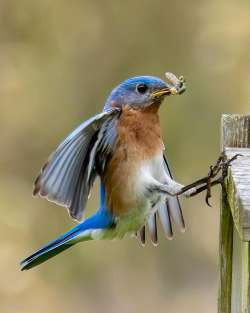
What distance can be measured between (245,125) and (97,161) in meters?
0.70

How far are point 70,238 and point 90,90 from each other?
14.1 feet

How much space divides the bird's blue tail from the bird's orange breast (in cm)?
7

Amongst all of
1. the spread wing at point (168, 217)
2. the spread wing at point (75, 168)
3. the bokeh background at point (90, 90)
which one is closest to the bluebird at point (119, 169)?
the spread wing at point (75, 168)

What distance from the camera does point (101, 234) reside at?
14.2 feet

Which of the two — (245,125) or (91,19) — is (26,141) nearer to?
(91,19)

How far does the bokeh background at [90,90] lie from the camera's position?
8.16 metres

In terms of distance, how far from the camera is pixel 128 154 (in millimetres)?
4211

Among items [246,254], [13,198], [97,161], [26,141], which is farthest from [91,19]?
[246,254]

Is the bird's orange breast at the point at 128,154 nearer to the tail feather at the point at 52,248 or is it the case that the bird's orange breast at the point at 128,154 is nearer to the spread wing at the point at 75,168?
the spread wing at the point at 75,168

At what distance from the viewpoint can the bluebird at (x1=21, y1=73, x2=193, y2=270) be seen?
160 inches

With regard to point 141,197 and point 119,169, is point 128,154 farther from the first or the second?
point 141,197

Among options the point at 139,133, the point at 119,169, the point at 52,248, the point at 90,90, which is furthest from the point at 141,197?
the point at 90,90

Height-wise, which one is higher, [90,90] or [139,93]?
[139,93]

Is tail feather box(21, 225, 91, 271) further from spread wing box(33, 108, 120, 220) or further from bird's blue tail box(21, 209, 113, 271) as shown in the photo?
spread wing box(33, 108, 120, 220)
